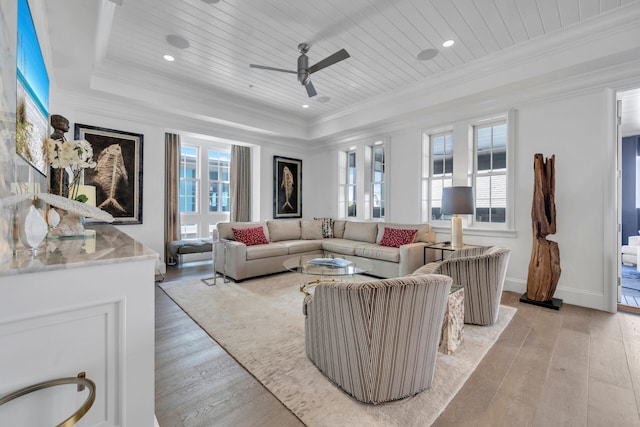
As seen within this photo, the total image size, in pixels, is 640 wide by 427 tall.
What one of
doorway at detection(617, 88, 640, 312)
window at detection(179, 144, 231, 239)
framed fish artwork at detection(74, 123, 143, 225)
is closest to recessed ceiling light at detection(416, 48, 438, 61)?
doorway at detection(617, 88, 640, 312)

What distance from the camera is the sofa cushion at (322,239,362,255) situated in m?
4.79

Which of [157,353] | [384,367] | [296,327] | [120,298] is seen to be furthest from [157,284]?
[384,367]

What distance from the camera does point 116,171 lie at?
4.22m

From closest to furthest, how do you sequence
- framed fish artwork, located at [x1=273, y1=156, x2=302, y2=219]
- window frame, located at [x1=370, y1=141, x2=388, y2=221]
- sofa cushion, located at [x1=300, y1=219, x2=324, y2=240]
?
window frame, located at [x1=370, y1=141, x2=388, y2=221]
sofa cushion, located at [x1=300, y1=219, x2=324, y2=240]
framed fish artwork, located at [x1=273, y1=156, x2=302, y2=219]

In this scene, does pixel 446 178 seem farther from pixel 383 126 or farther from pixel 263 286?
pixel 263 286

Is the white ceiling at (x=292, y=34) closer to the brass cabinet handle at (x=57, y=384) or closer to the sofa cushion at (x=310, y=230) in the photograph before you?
the brass cabinet handle at (x=57, y=384)

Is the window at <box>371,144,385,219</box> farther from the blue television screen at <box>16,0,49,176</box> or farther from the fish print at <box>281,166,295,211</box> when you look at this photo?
the blue television screen at <box>16,0,49,176</box>

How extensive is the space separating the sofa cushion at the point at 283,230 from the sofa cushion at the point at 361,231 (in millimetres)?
999

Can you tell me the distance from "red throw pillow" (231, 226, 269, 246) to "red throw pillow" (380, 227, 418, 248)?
209 cm

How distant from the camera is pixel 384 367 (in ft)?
→ 5.18

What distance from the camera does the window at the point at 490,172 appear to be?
402 cm

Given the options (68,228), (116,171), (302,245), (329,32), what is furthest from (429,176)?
(116,171)

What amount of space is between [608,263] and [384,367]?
3.26 m

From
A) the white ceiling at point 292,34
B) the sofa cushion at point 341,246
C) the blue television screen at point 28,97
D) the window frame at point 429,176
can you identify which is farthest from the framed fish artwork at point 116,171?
the window frame at point 429,176
